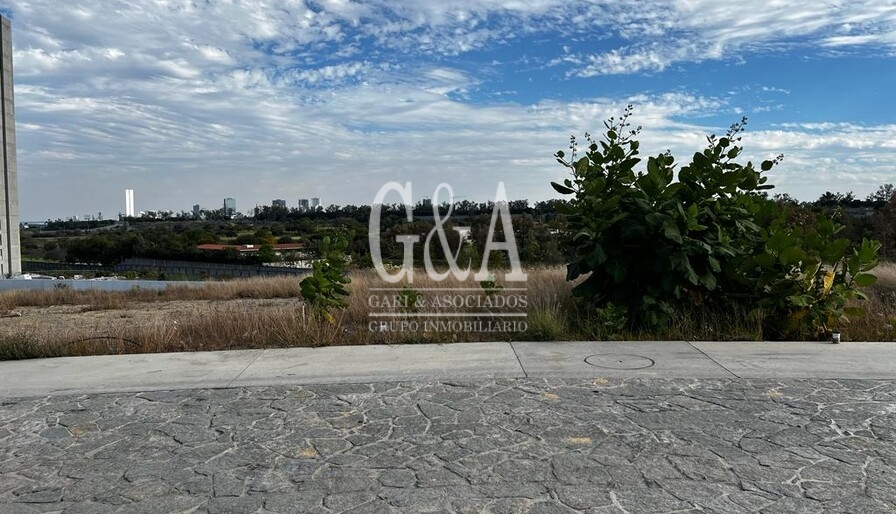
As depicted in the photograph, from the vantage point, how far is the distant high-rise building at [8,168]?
5312 centimetres

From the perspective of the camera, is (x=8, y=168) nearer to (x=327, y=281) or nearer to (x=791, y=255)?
(x=327, y=281)

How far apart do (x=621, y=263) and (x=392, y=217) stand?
21.6 ft

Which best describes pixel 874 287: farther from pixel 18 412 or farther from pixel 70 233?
pixel 70 233

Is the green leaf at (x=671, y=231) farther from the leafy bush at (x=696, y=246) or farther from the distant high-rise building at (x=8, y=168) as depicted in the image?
the distant high-rise building at (x=8, y=168)

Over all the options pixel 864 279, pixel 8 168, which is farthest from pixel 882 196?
pixel 8 168

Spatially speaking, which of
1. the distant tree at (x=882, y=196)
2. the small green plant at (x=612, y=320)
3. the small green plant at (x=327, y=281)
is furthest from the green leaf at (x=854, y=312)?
the distant tree at (x=882, y=196)

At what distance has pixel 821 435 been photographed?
4633 millimetres

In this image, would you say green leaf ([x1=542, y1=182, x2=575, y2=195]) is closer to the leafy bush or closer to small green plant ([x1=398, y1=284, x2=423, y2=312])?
the leafy bush

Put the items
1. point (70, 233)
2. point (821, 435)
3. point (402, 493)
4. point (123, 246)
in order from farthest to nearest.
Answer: point (70, 233)
point (123, 246)
point (821, 435)
point (402, 493)

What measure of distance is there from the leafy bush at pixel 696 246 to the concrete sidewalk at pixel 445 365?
68 cm

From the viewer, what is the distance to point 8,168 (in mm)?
55094

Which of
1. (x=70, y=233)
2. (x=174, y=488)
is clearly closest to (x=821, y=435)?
(x=174, y=488)

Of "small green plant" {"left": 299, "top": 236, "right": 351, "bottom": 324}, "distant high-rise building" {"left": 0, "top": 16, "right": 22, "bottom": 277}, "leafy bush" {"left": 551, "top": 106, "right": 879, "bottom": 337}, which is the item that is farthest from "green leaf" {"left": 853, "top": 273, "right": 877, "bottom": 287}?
"distant high-rise building" {"left": 0, "top": 16, "right": 22, "bottom": 277}

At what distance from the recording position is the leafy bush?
8.12 metres
